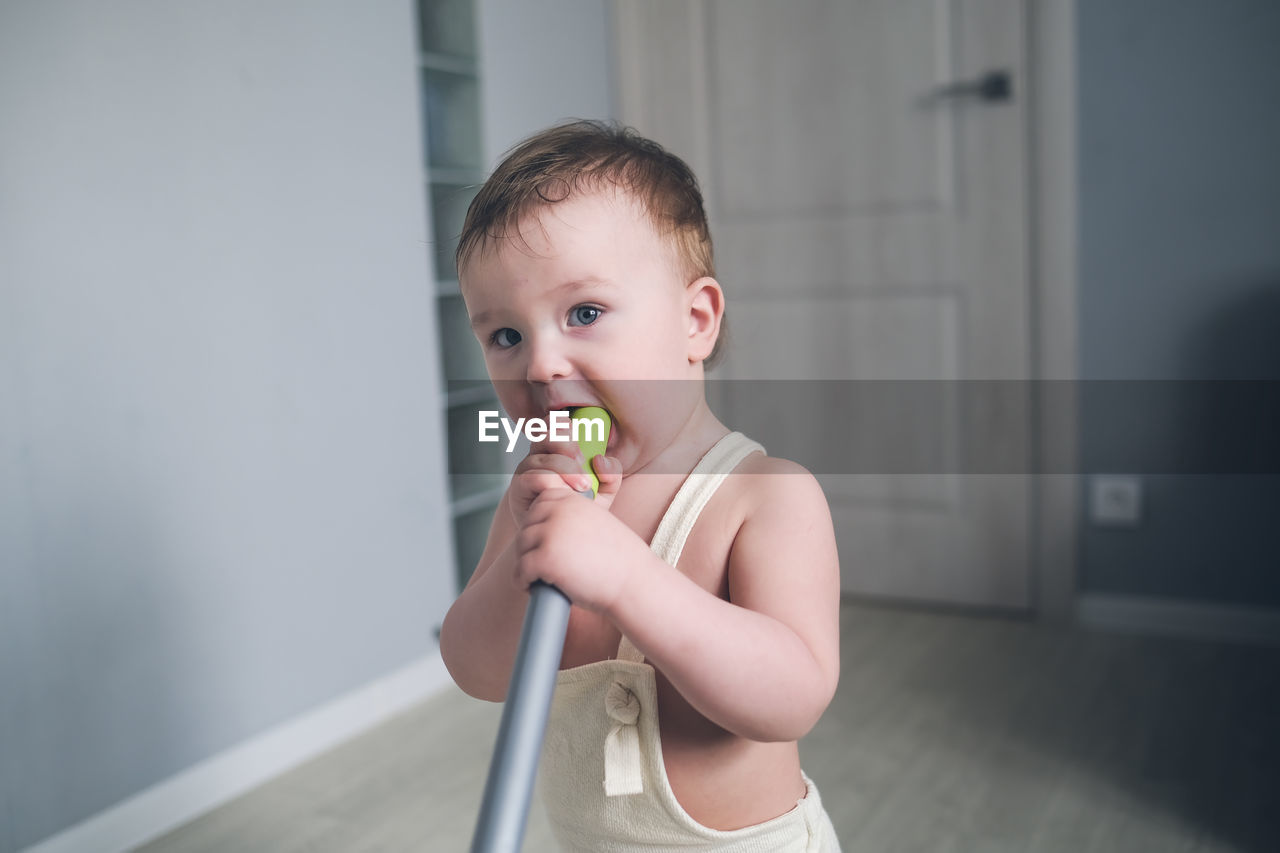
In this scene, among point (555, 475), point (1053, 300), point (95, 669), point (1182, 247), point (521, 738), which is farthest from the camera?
point (1053, 300)

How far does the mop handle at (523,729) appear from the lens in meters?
0.46

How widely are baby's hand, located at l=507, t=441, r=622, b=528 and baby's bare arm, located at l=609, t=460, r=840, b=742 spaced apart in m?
0.07

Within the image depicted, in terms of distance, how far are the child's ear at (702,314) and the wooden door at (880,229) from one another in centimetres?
158

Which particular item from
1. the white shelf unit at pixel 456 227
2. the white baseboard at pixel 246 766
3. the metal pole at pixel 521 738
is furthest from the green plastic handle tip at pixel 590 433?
the white shelf unit at pixel 456 227

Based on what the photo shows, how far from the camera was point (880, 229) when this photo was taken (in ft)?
7.23

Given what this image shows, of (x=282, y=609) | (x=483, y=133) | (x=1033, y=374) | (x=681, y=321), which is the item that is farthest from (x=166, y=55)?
(x=1033, y=374)

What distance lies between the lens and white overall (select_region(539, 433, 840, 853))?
0.65 metres

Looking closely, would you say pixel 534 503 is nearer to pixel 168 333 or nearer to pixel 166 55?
pixel 168 333

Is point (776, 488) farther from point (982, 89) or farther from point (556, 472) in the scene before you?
point (982, 89)

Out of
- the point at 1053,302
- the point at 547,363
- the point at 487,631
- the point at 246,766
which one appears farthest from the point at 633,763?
the point at 1053,302

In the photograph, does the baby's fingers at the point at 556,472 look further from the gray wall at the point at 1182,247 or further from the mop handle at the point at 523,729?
the gray wall at the point at 1182,247

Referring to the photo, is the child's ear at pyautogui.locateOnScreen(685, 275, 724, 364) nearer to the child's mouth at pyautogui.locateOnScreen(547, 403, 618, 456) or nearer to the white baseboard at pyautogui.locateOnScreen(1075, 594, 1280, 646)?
the child's mouth at pyautogui.locateOnScreen(547, 403, 618, 456)

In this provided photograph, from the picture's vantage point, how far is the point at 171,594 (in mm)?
1452

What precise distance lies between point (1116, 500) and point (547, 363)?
1777 mm
